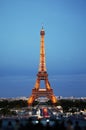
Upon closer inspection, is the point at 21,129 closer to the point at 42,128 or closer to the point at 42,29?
the point at 42,128

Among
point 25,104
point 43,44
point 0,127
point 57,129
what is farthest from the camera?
point 25,104

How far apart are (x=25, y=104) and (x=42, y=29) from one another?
53.4ft

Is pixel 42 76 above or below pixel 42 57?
below

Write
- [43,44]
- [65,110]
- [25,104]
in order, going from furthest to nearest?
[25,104] < [65,110] < [43,44]

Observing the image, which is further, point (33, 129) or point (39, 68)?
point (39, 68)

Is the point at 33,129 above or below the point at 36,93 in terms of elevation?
below

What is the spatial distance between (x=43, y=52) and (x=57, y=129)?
3318 centimetres

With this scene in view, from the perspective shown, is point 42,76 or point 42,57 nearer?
point 42,57

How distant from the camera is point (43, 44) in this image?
43.4 metres

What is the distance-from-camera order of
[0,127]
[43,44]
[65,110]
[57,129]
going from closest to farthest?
1. [57,129]
2. [0,127]
3. [43,44]
4. [65,110]

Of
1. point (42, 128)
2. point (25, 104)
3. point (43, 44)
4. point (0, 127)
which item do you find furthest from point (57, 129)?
point (25, 104)

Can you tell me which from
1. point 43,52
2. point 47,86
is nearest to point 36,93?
point 47,86

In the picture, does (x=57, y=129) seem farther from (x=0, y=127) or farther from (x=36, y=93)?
(x=36, y=93)

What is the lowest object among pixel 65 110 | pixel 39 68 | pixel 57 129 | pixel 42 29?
pixel 57 129
